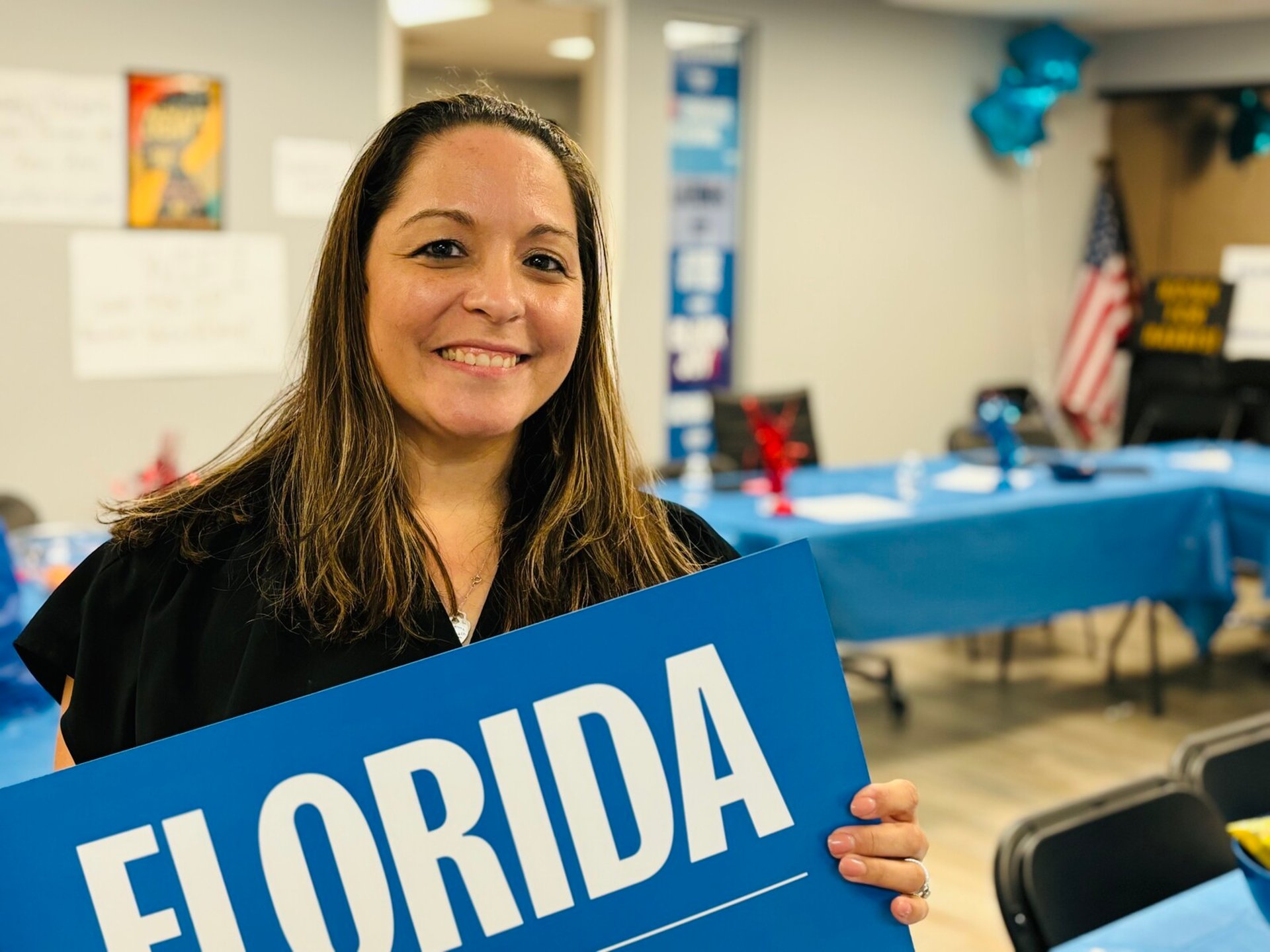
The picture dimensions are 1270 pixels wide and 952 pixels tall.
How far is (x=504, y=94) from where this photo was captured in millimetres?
1357

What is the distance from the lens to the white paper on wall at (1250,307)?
7930 mm

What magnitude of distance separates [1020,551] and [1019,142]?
4365 mm

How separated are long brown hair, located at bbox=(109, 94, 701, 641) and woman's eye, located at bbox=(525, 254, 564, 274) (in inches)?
3.4

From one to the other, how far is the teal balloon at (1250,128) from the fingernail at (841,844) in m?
8.04

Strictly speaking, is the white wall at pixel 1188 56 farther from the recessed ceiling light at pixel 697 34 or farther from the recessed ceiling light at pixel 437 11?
the recessed ceiling light at pixel 437 11

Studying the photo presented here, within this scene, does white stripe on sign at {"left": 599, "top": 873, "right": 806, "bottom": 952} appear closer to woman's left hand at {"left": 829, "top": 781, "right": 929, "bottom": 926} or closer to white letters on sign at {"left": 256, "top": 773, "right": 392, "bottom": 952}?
woman's left hand at {"left": 829, "top": 781, "right": 929, "bottom": 926}

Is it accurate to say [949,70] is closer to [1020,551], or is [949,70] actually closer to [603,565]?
[1020,551]

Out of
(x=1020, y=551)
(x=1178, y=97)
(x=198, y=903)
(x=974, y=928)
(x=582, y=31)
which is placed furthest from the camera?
(x=582, y=31)

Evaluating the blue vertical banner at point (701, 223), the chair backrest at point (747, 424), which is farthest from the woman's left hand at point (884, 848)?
the blue vertical banner at point (701, 223)

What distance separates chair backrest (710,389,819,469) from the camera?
Result: 5.37m

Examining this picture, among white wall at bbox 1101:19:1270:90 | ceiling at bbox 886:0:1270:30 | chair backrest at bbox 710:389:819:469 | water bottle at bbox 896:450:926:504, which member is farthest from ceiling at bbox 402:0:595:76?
white wall at bbox 1101:19:1270:90

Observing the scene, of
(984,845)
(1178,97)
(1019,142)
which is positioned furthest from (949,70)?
(984,845)

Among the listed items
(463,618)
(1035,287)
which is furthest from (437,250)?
(1035,287)

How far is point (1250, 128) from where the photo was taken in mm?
8062
